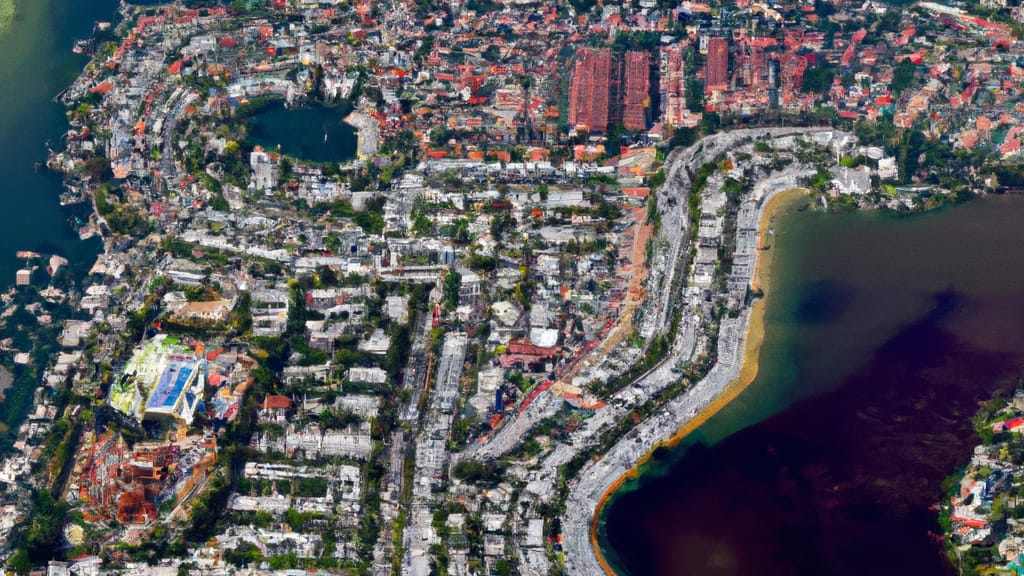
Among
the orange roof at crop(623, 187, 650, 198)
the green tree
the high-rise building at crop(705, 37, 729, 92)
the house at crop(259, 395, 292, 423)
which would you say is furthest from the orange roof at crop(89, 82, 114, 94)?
the high-rise building at crop(705, 37, 729, 92)

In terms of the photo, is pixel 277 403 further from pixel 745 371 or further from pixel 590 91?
pixel 590 91

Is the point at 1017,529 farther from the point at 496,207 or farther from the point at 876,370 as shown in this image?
the point at 496,207

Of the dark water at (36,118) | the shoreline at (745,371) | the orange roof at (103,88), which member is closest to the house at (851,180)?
the shoreline at (745,371)

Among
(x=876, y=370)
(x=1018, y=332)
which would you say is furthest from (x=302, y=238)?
(x=1018, y=332)

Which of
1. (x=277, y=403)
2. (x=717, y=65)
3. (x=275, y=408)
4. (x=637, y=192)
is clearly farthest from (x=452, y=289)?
(x=717, y=65)

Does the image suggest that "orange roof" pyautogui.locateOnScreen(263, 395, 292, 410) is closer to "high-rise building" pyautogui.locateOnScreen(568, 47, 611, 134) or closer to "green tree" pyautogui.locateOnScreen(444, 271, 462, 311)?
"green tree" pyautogui.locateOnScreen(444, 271, 462, 311)

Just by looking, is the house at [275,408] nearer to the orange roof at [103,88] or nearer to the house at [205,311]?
the house at [205,311]

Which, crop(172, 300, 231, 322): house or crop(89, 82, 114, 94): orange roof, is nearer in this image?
crop(172, 300, 231, 322): house
